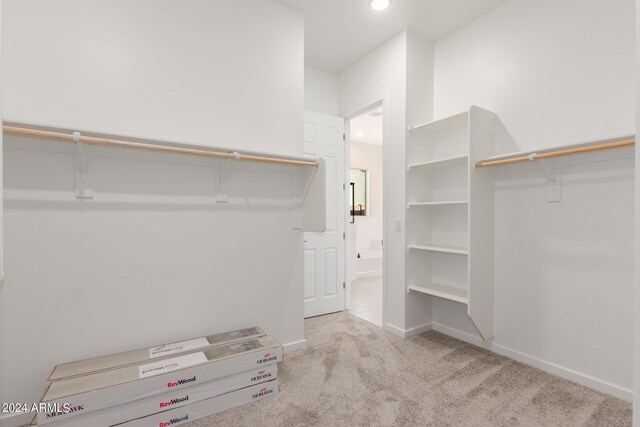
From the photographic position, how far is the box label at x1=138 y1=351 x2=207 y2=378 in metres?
1.62

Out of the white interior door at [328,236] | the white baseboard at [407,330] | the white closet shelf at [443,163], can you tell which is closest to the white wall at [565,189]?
the white closet shelf at [443,163]

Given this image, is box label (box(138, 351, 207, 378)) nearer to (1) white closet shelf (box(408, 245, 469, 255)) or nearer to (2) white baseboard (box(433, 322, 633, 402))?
(1) white closet shelf (box(408, 245, 469, 255))

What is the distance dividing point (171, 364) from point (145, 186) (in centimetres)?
107

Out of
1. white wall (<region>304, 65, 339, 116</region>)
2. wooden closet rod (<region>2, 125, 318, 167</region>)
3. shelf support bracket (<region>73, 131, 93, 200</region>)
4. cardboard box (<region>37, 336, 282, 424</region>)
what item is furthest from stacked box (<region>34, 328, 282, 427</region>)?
white wall (<region>304, 65, 339, 116</region>)

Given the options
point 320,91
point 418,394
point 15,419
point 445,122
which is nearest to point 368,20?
point 320,91

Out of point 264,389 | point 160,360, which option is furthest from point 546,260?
point 160,360

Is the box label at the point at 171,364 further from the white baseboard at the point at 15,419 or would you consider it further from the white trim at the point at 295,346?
the white trim at the point at 295,346

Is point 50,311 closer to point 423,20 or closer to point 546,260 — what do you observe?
point 546,260

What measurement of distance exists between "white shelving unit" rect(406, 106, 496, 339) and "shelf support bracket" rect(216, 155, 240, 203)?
5.31ft

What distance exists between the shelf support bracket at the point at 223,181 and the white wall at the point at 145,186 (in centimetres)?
4

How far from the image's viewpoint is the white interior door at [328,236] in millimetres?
3363

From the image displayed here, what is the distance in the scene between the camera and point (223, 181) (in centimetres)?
219

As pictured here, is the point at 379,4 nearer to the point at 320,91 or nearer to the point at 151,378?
the point at 320,91

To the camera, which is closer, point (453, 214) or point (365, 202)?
point (453, 214)
